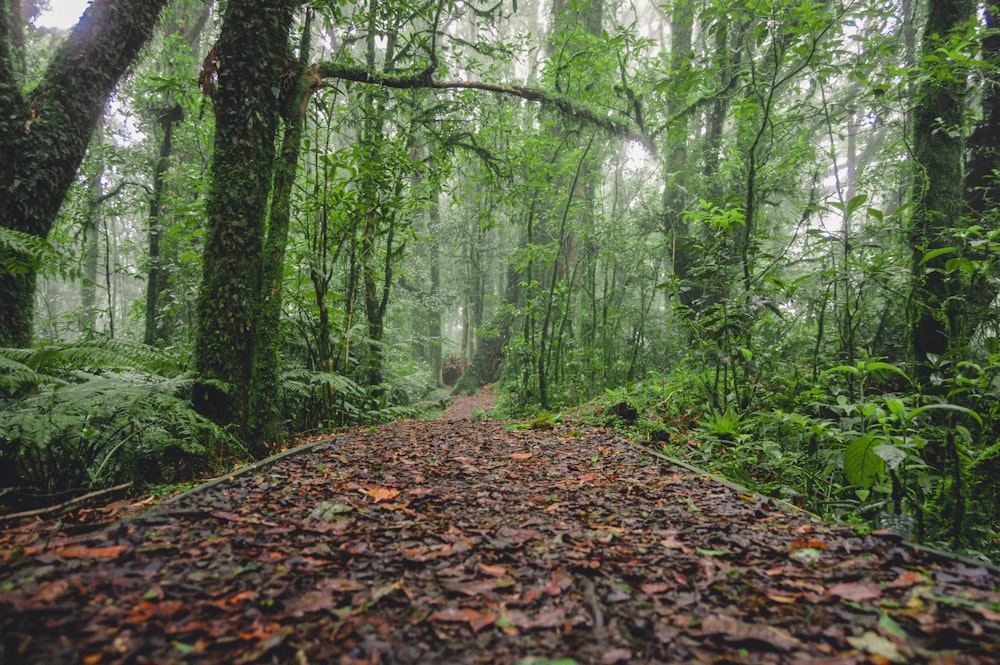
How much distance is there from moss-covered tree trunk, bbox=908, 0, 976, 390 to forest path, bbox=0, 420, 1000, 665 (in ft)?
8.98

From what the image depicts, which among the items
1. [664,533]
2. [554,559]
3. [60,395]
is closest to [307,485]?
[60,395]

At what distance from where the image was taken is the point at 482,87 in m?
5.68

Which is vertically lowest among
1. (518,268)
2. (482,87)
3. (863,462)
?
(863,462)

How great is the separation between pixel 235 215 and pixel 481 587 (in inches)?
119

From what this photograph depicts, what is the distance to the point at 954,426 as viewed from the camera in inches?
88.6

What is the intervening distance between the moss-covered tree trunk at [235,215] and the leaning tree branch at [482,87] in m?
1.12

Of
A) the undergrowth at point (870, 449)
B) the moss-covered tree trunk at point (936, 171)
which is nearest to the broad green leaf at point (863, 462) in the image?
the undergrowth at point (870, 449)

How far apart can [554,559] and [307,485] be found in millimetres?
1558

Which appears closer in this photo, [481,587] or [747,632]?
[747,632]

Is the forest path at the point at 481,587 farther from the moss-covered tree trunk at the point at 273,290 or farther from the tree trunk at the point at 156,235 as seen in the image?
the tree trunk at the point at 156,235

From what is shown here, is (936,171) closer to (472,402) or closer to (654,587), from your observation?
(654,587)

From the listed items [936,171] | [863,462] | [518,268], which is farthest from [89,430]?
[936,171]

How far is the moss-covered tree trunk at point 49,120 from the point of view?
10.3 ft

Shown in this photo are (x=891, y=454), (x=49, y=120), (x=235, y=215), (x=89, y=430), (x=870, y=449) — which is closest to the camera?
(x=891, y=454)
